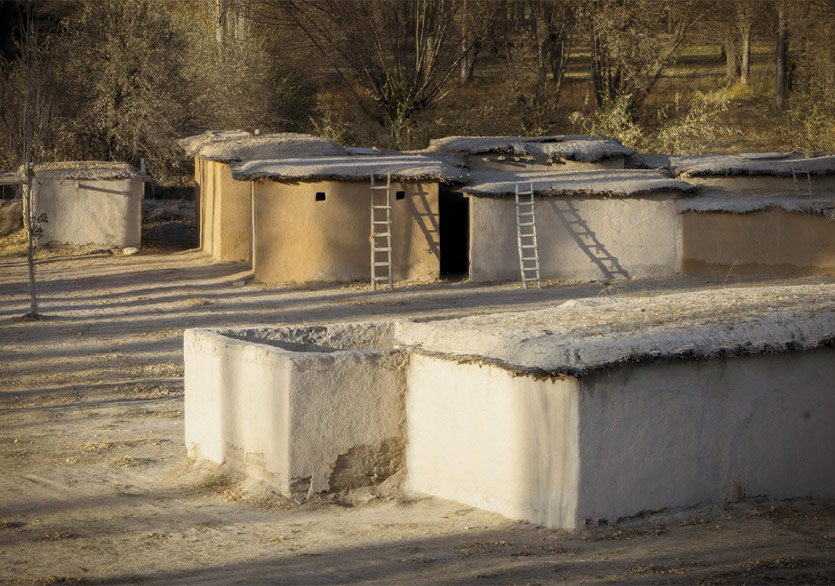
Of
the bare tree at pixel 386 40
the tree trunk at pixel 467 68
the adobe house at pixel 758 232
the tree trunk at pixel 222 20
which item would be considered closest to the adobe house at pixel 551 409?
the adobe house at pixel 758 232

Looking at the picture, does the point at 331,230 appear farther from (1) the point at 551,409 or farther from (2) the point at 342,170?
(1) the point at 551,409

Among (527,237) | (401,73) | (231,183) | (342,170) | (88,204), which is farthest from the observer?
(401,73)

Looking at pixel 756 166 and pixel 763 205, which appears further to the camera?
pixel 756 166

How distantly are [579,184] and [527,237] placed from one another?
1.28 m

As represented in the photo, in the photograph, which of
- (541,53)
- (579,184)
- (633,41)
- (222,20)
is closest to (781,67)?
(633,41)

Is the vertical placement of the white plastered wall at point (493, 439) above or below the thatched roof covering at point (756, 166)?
below

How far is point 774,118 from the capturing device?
35.2 meters

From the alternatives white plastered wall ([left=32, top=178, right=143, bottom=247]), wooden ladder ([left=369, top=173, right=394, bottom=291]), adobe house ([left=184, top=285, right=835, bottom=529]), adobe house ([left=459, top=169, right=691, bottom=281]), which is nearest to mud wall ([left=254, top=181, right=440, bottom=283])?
wooden ladder ([left=369, top=173, right=394, bottom=291])

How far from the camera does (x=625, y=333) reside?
7.87m

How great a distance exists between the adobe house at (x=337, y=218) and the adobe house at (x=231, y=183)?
158cm

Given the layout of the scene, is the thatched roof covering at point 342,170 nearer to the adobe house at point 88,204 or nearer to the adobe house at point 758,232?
the adobe house at point 88,204

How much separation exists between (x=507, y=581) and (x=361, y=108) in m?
31.5

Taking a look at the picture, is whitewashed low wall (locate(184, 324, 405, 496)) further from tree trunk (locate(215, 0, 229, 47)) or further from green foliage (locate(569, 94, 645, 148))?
tree trunk (locate(215, 0, 229, 47))

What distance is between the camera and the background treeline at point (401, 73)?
28.5 meters
